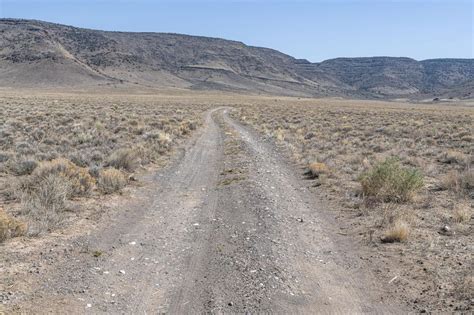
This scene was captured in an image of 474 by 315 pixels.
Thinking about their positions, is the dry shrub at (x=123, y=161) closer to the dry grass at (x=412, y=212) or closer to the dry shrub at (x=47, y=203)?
the dry shrub at (x=47, y=203)

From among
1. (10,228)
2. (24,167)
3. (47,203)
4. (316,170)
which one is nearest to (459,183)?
(316,170)

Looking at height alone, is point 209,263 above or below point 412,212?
below

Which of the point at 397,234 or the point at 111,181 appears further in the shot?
the point at 111,181

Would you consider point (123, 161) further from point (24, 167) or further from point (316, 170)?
point (316, 170)

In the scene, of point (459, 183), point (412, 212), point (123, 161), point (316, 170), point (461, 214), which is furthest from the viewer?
point (316, 170)

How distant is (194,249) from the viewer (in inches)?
290

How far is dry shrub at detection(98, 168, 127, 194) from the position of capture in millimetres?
11055

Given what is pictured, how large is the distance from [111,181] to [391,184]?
23.2 feet

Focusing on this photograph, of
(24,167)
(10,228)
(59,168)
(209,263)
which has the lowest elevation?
(209,263)

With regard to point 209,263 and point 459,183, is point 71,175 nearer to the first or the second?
point 209,263

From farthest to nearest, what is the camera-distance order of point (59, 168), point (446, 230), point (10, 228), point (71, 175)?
point (59, 168) → point (71, 175) → point (446, 230) → point (10, 228)

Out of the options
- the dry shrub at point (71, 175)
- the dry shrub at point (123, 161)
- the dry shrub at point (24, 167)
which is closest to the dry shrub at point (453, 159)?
the dry shrub at point (123, 161)

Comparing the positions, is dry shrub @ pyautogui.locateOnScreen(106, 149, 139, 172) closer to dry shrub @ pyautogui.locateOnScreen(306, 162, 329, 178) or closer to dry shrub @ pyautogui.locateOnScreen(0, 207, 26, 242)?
dry shrub @ pyautogui.locateOnScreen(306, 162, 329, 178)

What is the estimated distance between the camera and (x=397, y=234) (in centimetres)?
788
